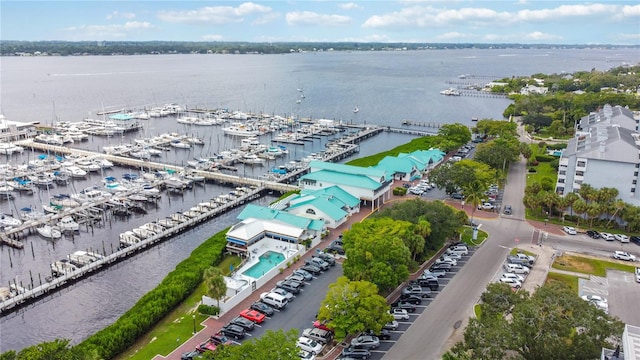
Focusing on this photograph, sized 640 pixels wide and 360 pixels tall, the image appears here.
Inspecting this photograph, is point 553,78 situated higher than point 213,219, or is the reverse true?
point 553,78

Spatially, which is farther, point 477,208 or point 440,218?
point 477,208

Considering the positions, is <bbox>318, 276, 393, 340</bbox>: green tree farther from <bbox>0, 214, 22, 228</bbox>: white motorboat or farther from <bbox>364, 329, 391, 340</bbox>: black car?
<bbox>0, 214, 22, 228</bbox>: white motorboat

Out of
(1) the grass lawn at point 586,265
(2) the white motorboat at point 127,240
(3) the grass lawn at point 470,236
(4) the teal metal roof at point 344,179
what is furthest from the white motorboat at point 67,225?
(1) the grass lawn at point 586,265

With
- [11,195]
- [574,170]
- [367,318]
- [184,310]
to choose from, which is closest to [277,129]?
[11,195]

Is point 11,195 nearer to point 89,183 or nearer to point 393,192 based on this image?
point 89,183

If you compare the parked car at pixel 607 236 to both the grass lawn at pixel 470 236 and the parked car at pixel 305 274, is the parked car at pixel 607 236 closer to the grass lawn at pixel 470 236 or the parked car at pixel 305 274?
the grass lawn at pixel 470 236

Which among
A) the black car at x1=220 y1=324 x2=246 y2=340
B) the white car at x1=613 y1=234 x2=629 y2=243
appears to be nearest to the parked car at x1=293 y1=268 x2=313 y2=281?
the black car at x1=220 y1=324 x2=246 y2=340

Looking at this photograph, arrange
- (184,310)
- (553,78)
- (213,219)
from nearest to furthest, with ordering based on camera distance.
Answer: (184,310) < (213,219) < (553,78)
